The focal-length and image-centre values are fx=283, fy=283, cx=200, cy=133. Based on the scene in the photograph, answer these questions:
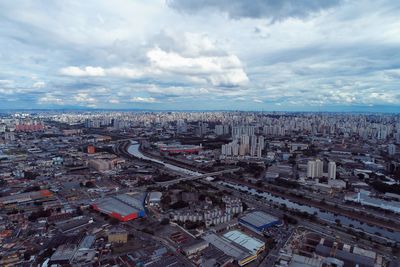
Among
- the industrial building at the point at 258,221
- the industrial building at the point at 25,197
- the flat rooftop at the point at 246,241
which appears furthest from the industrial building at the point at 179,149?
the flat rooftop at the point at 246,241

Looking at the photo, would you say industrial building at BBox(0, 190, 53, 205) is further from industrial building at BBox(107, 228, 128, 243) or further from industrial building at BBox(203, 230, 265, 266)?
industrial building at BBox(203, 230, 265, 266)

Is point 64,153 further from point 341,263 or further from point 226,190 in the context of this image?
point 341,263

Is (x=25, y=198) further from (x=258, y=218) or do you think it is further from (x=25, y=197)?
(x=258, y=218)

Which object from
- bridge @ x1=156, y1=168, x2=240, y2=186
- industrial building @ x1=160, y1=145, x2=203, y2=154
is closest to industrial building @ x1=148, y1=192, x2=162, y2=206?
bridge @ x1=156, y1=168, x2=240, y2=186

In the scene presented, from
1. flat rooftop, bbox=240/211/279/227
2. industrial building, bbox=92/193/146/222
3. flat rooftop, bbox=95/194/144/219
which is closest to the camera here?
flat rooftop, bbox=240/211/279/227

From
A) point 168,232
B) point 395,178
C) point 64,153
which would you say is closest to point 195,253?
point 168,232

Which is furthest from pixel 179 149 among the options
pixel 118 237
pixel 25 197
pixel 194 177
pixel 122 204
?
pixel 118 237

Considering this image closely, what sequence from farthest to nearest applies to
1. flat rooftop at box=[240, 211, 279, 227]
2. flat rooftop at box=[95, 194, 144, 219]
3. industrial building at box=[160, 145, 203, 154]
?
industrial building at box=[160, 145, 203, 154] < flat rooftop at box=[95, 194, 144, 219] < flat rooftop at box=[240, 211, 279, 227]
